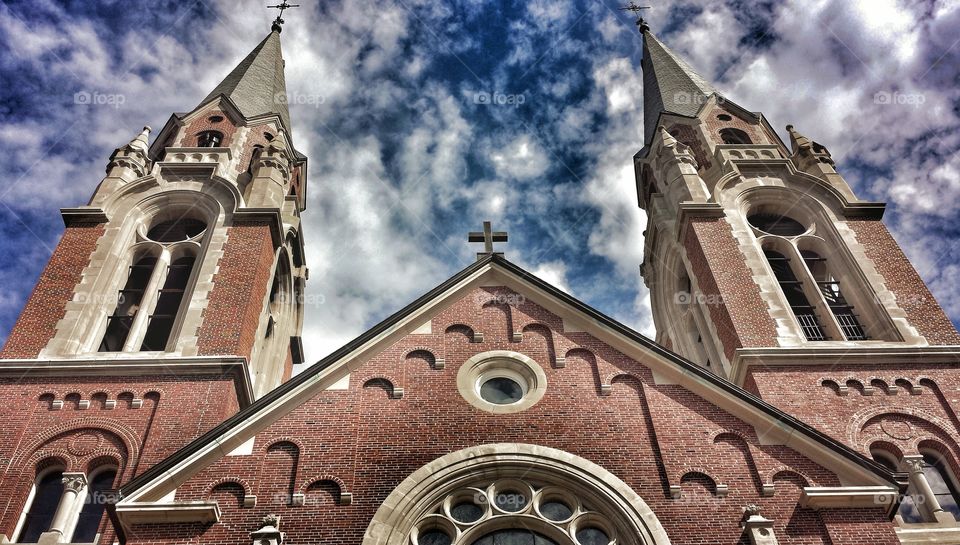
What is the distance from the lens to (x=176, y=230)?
22.1 meters

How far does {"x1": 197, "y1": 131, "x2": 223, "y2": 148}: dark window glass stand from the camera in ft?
86.2

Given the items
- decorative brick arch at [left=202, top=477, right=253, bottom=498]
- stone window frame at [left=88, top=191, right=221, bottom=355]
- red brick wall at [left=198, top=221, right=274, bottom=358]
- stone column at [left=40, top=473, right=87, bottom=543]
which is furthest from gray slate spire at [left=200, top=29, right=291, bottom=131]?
decorative brick arch at [left=202, top=477, right=253, bottom=498]

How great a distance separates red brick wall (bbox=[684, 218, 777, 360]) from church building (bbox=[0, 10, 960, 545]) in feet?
0.25

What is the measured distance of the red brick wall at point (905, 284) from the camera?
17734mm

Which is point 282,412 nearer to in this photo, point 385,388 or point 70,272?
point 385,388

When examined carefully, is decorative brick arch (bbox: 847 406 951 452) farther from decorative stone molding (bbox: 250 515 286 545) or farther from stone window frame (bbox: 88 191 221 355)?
stone window frame (bbox: 88 191 221 355)

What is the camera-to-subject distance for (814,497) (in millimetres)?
10867

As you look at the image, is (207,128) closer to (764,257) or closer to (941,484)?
(764,257)

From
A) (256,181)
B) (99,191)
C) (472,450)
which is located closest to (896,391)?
(472,450)

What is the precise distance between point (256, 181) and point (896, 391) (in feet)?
56.7

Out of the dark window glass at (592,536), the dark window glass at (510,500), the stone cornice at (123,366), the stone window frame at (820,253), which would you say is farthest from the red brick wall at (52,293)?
the stone window frame at (820,253)

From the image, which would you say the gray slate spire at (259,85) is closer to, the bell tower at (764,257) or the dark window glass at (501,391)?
the bell tower at (764,257)

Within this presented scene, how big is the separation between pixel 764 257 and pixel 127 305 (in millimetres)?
16137

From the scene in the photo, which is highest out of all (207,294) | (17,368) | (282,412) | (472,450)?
(207,294)
